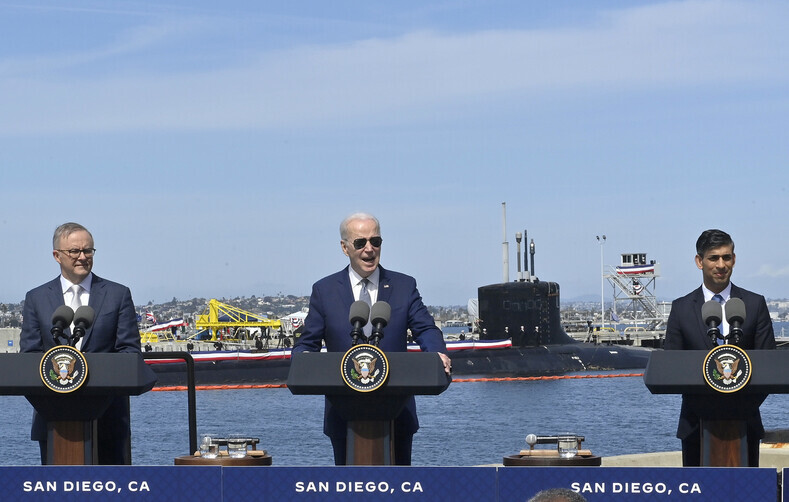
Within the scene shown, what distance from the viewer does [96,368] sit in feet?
18.3

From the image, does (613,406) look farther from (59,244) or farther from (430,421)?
(59,244)

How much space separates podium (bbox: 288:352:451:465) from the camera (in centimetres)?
534

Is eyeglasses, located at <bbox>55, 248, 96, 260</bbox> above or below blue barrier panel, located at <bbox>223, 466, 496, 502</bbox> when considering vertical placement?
above

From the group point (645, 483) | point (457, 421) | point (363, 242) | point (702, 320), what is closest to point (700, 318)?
point (702, 320)

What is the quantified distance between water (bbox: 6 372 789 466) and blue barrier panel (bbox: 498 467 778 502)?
21.7 meters

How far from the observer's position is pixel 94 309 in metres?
6.46

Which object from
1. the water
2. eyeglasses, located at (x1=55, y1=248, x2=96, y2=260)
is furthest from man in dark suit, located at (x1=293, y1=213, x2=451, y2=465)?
the water

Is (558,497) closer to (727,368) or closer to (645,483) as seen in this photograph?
(645,483)

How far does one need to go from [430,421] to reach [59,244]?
3479cm

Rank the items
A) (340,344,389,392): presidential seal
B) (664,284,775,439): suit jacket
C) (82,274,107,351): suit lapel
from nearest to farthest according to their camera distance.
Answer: (340,344,389,392): presidential seal
(664,284,775,439): suit jacket
(82,274,107,351): suit lapel

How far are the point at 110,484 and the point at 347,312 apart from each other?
152 centimetres

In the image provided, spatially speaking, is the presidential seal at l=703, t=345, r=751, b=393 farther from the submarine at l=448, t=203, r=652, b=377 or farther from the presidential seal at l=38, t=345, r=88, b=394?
the submarine at l=448, t=203, r=652, b=377

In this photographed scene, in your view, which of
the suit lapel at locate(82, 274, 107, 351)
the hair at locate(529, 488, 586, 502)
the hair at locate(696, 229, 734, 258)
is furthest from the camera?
the suit lapel at locate(82, 274, 107, 351)

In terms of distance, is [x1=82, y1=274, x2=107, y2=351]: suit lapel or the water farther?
the water
